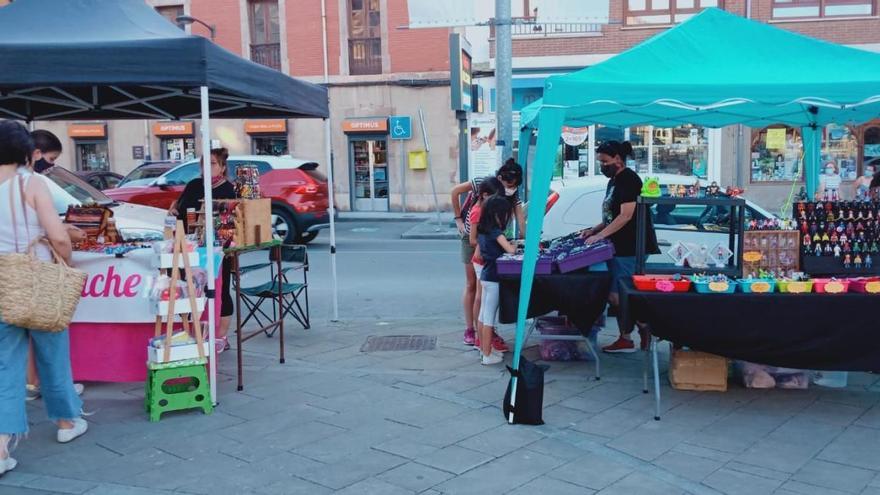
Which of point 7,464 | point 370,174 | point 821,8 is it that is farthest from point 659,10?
point 7,464

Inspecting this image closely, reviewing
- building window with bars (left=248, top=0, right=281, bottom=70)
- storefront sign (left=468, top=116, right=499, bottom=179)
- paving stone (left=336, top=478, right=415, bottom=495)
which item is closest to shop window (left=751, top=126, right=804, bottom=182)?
storefront sign (left=468, top=116, right=499, bottom=179)

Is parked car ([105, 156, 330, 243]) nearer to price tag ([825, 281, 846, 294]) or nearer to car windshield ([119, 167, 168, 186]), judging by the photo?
car windshield ([119, 167, 168, 186])

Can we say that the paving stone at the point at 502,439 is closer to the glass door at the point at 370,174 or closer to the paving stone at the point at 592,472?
the paving stone at the point at 592,472

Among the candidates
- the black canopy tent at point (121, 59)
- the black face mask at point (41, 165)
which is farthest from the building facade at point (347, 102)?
the black face mask at point (41, 165)

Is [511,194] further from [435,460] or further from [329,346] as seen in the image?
[435,460]

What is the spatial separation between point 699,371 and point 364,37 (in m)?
19.6

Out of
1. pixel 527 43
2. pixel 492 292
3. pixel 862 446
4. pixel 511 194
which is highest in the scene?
pixel 527 43

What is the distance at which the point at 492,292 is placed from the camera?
6.05 metres

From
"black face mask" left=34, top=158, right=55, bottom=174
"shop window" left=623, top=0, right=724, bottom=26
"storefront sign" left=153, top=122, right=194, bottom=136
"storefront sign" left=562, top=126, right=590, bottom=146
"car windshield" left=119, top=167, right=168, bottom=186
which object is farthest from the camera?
"storefront sign" left=153, top=122, right=194, bottom=136

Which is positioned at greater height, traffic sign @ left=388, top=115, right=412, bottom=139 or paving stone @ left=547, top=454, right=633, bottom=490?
traffic sign @ left=388, top=115, right=412, bottom=139

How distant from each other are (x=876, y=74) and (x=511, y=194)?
2.81m

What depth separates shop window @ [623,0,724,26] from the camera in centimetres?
1989

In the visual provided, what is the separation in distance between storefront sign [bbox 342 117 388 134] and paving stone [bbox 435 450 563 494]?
18.8 metres

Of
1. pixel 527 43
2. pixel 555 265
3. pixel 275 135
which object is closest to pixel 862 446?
pixel 555 265
